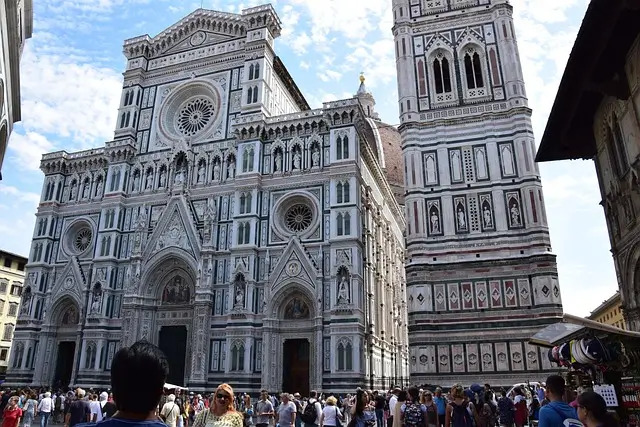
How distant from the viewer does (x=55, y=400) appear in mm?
25297

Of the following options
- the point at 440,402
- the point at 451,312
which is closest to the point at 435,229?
the point at 451,312

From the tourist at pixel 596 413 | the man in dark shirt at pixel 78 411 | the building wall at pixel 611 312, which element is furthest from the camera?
the building wall at pixel 611 312

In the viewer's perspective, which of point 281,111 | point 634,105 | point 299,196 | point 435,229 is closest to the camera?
point 634,105

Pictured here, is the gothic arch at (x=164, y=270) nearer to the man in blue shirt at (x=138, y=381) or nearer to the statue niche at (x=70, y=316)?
the statue niche at (x=70, y=316)

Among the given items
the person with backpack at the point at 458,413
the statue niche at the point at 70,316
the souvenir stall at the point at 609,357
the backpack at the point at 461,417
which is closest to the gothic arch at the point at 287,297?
the statue niche at the point at 70,316

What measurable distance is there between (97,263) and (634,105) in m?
30.6

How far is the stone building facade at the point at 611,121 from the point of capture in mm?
10258

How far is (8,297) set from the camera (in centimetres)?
4806

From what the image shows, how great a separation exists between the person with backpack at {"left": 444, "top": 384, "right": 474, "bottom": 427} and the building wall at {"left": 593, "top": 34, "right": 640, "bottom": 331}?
633cm

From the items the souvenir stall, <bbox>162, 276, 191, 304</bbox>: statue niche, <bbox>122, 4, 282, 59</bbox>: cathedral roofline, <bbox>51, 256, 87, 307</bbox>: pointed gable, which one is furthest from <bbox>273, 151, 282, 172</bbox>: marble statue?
the souvenir stall

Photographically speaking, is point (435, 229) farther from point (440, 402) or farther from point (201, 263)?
point (440, 402)

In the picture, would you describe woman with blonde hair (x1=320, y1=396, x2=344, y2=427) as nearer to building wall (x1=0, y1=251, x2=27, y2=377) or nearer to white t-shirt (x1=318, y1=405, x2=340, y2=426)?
white t-shirt (x1=318, y1=405, x2=340, y2=426)

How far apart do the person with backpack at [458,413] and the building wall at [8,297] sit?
49.5 m

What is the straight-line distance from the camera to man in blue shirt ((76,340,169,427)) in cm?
248
